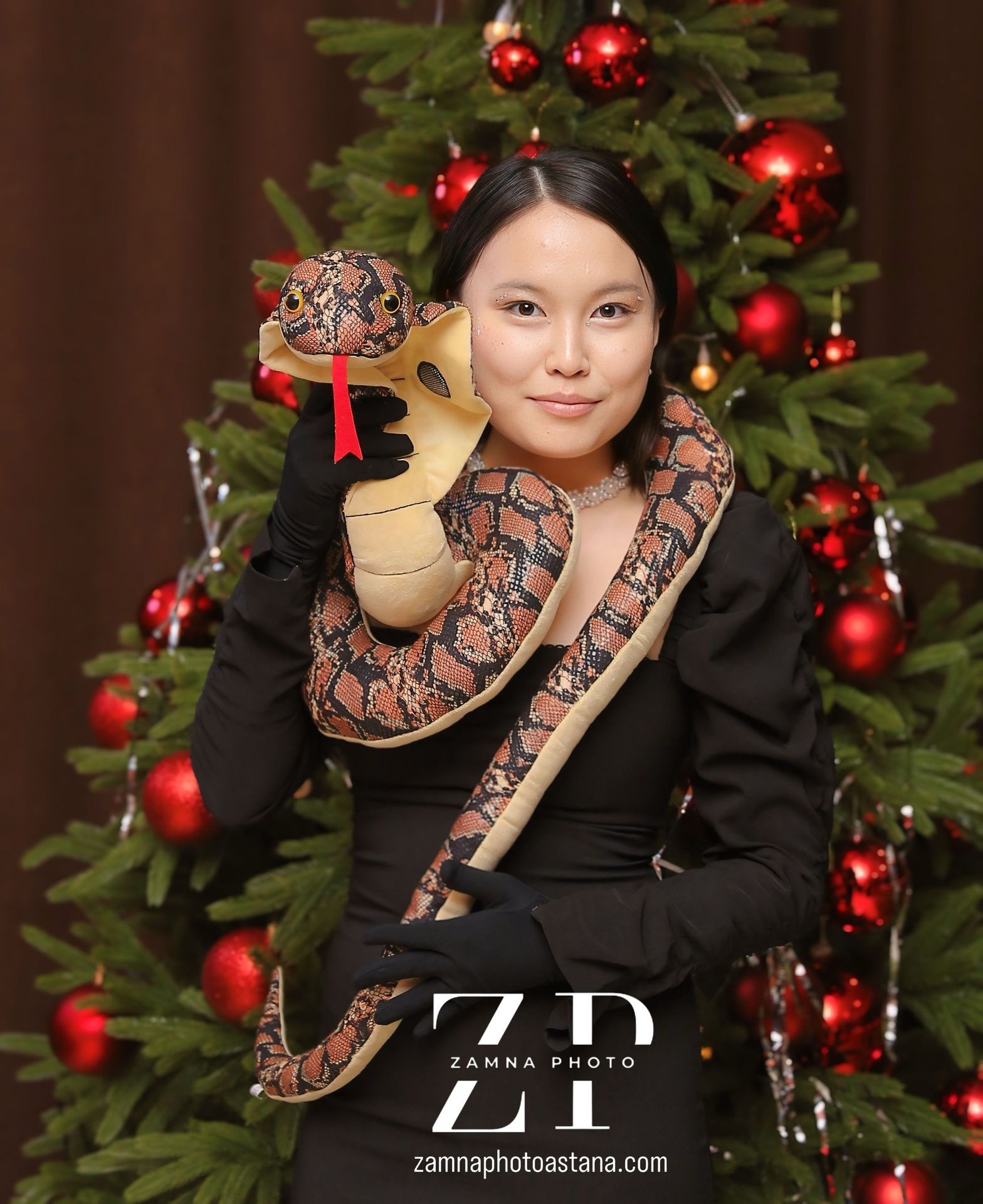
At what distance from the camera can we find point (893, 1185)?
1.51m

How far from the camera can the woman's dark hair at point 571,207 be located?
1.09 meters

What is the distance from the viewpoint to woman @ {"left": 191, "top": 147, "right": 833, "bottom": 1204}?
1.03 meters

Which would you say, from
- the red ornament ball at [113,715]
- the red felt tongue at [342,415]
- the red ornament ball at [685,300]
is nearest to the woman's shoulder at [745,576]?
the red felt tongue at [342,415]

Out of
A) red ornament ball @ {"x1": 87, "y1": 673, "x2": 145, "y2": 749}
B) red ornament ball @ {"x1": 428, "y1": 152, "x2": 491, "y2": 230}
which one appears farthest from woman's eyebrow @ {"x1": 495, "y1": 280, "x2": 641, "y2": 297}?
red ornament ball @ {"x1": 87, "y1": 673, "x2": 145, "y2": 749}

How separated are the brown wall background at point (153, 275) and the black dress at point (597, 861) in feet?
4.30

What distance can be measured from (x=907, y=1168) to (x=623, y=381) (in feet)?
3.46

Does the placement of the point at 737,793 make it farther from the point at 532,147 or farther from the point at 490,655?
the point at 532,147

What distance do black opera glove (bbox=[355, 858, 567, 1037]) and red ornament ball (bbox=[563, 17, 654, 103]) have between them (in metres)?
1.01

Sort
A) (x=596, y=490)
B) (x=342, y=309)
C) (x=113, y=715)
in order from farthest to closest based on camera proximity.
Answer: (x=113, y=715), (x=596, y=490), (x=342, y=309)

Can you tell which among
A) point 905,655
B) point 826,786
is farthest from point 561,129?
point 826,786

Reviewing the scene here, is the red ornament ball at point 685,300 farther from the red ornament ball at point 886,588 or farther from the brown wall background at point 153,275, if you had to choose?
the brown wall background at point 153,275

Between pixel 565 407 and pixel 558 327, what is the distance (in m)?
0.07

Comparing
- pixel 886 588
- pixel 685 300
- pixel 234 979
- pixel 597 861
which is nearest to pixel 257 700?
pixel 597 861

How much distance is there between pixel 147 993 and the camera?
1.62 metres
